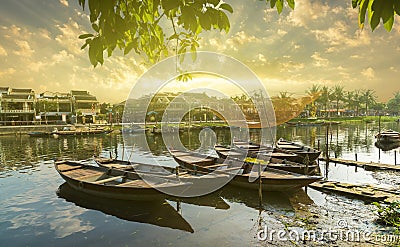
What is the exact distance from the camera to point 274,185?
10.9 m

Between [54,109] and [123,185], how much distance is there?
60897mm

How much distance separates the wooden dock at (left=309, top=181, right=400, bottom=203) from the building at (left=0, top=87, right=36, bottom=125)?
199 feet

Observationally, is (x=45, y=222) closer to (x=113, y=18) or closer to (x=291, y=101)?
(x=113, y=18)

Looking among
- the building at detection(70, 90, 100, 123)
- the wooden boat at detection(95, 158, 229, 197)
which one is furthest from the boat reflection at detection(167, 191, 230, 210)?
the building at detection(70, 90, 100, 123)

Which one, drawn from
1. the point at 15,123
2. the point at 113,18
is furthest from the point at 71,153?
the point at 15,123

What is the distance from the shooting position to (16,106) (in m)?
55.6

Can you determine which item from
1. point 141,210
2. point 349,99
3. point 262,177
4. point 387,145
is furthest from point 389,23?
point 349,99

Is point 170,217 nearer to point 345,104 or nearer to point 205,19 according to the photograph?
point 205,19

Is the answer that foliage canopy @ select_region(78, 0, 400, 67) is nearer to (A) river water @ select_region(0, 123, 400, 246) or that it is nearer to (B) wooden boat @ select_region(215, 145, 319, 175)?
(A) river water @ select_region(0, 123, 400, 246)

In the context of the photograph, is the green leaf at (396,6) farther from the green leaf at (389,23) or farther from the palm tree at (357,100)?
the palm tree at (357,100)

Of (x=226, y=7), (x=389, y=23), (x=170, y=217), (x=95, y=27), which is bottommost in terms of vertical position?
(x=170, y=217)

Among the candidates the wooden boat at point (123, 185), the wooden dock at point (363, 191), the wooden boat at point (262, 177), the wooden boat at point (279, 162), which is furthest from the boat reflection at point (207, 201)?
the wooden dock at point (363, 191)

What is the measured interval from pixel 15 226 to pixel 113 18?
1073 cm

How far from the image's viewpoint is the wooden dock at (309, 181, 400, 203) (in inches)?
409
